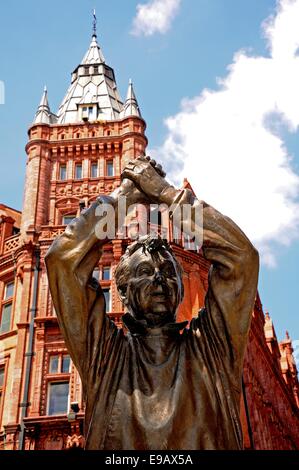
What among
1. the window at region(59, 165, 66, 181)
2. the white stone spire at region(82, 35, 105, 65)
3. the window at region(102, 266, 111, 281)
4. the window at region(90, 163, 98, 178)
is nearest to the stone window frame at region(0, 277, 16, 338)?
the window at region(102, 266, 111, 281)

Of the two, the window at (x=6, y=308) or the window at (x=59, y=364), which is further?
the window at (x=6, y=308)

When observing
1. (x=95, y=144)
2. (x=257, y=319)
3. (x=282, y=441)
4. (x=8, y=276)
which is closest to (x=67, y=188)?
(x=95, y=144)

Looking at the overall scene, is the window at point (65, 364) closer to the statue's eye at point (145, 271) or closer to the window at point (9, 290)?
the window at point (9, 290)

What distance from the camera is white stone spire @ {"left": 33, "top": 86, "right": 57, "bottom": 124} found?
25.1m

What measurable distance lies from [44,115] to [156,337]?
23867mm

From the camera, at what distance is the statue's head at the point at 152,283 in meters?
2.60

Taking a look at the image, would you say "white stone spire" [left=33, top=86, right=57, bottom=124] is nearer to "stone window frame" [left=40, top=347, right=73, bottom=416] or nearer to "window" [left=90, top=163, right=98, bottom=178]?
"window" [left=90, top=163, right=98, bottom=178]

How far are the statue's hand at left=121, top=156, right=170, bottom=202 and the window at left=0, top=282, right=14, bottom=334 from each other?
19.2m

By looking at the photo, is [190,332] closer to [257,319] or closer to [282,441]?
[257,319]

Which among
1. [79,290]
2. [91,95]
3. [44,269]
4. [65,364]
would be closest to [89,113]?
[91,95]

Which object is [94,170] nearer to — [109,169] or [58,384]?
[109,169]

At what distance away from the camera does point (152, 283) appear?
8.49ft

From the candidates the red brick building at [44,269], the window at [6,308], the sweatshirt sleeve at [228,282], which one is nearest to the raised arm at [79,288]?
the sweatshirt sleeve at [228,282]

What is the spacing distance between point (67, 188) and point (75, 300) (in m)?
21.0
